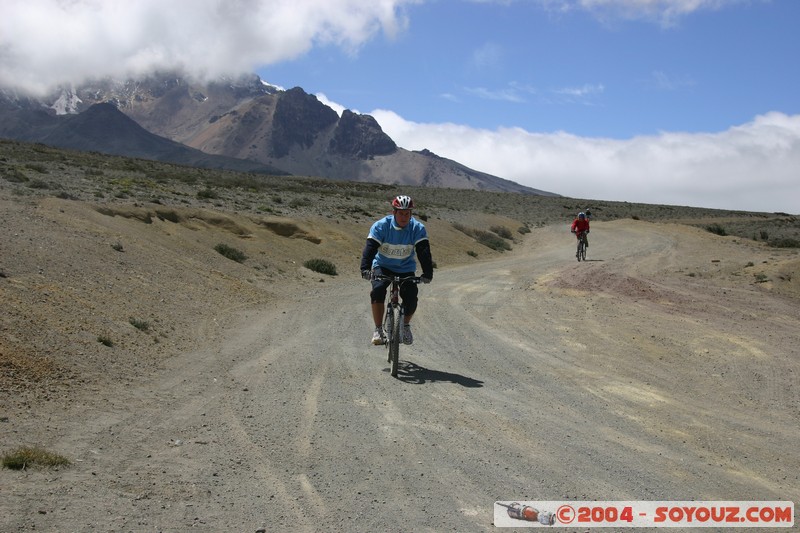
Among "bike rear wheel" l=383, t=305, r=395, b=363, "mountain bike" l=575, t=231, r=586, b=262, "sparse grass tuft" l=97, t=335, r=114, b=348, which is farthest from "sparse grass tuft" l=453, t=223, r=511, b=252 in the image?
"sparse grass tuft" l=97, t=335, r=114, b=348

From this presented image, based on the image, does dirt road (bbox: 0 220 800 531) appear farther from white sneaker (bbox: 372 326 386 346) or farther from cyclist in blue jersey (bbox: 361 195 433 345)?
cyclist in blue jersey (bbox: 361 195 433 345)

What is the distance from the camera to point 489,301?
55.6ft

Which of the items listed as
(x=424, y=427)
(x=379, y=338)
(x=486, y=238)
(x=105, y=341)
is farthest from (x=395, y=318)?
(x=486, y=238)

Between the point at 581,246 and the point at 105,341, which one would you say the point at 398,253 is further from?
the point at 581,246

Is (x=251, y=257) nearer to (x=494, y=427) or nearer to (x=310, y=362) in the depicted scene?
(x=310, y=362)

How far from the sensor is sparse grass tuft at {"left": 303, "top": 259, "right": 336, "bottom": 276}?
2398 centimetres

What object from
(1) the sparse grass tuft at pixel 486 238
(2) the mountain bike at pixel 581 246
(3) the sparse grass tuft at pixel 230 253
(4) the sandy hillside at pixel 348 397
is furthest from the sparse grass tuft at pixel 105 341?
(1) the sparse grass tuft at pixel 486 238

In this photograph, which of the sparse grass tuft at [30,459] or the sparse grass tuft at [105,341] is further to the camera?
the sparse grass tuft at [105,341]

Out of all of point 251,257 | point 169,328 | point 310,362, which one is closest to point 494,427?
point 310,362

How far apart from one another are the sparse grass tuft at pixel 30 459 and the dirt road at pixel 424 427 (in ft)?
0.50

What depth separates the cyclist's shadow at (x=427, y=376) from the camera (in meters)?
8.54

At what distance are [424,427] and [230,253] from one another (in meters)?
16.2

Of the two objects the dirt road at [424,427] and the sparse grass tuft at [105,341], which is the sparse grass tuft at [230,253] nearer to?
the dirt road at [424,427]

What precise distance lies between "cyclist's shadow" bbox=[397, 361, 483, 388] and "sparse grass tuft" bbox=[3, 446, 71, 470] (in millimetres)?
4347
